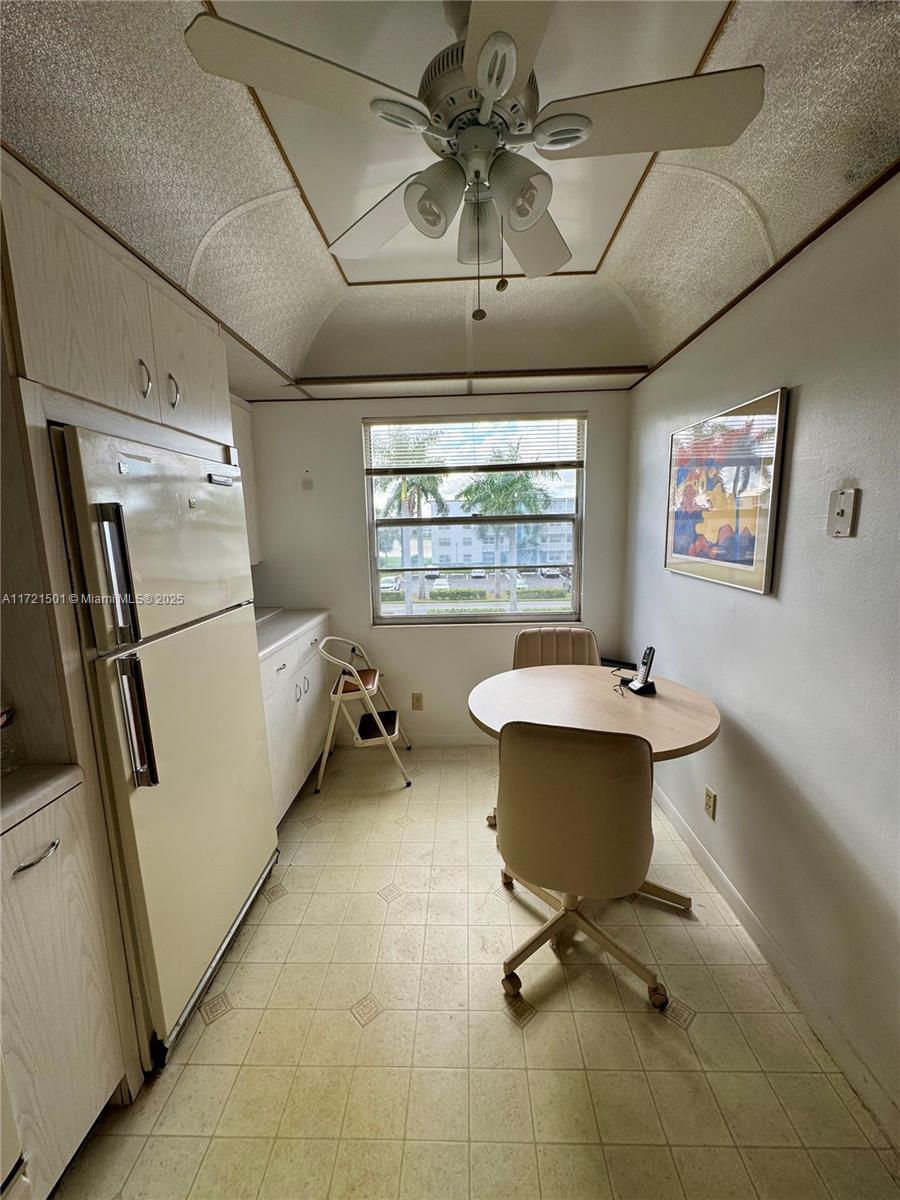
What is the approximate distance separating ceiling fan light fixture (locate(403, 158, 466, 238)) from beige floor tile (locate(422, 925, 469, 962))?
87.5 inches

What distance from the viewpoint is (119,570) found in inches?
44.4

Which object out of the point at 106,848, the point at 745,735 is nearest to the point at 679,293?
the point at 745,735

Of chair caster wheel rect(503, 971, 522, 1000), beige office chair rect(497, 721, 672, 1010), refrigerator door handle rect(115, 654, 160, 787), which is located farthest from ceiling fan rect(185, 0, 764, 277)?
chair caster wheel rect(503, 971, 522, 1000)

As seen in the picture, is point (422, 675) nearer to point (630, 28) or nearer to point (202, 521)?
point (202, 521)

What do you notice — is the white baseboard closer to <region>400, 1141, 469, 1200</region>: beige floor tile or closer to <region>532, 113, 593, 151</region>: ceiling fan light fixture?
<region>400, 1141, 469, 1200</region>: beige floor tile

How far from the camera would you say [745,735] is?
1.69 metres

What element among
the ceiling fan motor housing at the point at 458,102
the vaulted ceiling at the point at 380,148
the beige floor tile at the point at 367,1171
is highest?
the vaulted ceiling at the point at 380,148

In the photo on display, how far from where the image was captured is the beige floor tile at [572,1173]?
1035 millimetres

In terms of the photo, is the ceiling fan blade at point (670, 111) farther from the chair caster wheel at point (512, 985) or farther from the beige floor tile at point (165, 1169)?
the beige floor tile at point (165, 1169)

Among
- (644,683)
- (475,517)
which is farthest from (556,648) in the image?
(475,517)

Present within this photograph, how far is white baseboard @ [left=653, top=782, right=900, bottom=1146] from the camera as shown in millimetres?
1137

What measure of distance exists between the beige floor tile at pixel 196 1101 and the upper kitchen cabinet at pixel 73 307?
1.85 m

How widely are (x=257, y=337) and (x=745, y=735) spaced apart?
2653mm

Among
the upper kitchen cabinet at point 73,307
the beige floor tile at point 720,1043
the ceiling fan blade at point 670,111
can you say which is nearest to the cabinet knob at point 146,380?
the upper kitchen cabinet at point 73,307
